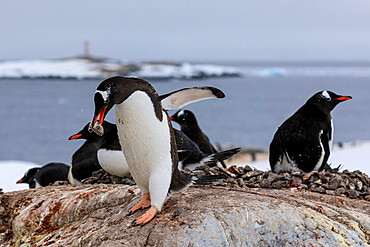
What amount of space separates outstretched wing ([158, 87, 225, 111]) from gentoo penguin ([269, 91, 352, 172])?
186 centimetres

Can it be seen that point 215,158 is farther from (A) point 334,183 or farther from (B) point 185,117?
(B) point 185,117

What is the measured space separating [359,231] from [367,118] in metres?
27.7

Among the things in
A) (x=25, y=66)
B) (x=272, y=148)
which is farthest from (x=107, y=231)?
(x=25, y=66)

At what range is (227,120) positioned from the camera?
100 feet

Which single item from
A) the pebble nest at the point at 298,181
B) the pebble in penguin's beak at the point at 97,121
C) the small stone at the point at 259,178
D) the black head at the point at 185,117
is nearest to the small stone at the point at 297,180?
the pebble nest at the point at 298,181

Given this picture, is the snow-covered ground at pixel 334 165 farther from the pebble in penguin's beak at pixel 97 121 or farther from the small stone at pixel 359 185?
the pebble in penguin's beak at pixel 97 121

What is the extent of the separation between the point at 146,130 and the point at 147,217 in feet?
1.67

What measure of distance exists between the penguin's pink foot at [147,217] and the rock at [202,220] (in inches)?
1.2

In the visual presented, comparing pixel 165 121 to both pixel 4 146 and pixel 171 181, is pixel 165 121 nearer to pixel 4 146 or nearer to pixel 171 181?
pixel 171 181

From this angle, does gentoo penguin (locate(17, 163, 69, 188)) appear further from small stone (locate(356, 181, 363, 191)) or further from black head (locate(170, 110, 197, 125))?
small stone (locate(356, 181, 363, 191))

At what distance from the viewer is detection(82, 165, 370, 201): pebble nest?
12.8 ft

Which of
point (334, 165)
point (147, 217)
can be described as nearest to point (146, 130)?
point (147, 217)

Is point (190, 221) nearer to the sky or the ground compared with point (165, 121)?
nearer to the ground

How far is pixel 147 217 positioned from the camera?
116 inches
